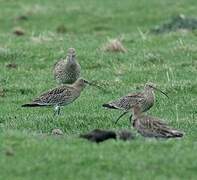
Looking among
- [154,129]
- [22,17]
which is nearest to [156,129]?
[154,129]

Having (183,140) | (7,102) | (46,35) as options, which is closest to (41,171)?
(183,140)

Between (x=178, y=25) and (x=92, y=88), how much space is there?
30.2 ft

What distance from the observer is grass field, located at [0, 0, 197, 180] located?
1080 cm

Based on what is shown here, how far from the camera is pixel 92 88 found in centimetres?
1919

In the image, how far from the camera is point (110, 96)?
1817 cm

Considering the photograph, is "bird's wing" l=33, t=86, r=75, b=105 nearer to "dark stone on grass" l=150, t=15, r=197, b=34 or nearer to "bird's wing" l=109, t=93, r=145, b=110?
"bird's wing" l=109, t=93, r=145, b=110

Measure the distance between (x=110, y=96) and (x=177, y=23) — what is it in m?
10.2

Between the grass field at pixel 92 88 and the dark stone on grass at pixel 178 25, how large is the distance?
1458 mm

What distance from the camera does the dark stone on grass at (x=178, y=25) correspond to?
27359 millimetres

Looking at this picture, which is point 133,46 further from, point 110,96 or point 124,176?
point 124,176

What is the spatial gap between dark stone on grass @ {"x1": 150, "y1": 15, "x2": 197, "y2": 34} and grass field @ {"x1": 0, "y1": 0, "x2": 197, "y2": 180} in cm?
146

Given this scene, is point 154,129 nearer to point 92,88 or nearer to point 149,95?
point 149,95

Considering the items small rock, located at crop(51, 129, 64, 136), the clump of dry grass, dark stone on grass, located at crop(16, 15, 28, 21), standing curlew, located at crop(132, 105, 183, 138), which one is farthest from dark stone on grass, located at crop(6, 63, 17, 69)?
dark stone on grass, located at crop(16, 15, 28, 21)

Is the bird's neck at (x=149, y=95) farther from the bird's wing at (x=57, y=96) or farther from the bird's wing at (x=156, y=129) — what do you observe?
the bird's wing at (x=156, y=129)
